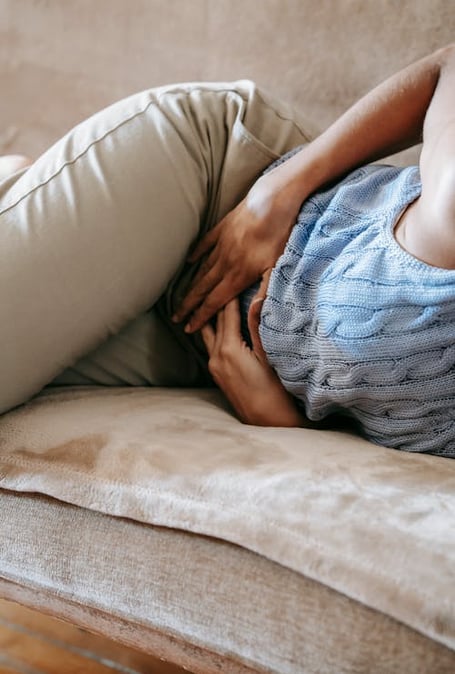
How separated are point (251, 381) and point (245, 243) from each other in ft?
0.52

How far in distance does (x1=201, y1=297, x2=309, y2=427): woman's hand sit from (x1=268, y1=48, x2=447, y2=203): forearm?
0.16 meters

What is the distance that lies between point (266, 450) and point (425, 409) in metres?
0.16

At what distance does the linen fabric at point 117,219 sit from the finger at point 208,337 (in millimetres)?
63

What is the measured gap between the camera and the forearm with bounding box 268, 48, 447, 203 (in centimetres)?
86

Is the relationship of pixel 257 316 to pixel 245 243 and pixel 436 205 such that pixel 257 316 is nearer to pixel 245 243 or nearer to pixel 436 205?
pixel 245 243

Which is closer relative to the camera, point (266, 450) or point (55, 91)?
point (266, 450)

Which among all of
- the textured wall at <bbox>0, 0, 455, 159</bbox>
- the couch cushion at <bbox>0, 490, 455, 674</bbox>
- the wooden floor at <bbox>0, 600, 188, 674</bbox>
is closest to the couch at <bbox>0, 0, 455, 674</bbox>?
the couch cushion at <bbox>0, 490, 455, 674</bbox>

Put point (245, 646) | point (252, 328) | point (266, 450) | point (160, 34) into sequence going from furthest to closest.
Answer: point (160, 34) < point (252, 328) < point (266, 450) < point (245, 646)

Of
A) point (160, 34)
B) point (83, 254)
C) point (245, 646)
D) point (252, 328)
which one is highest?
point (160, 34)

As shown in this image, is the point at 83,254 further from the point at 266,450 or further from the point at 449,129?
the point at 449,129

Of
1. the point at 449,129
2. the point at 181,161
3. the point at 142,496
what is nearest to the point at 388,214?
the point at 449,129

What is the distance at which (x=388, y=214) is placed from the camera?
2.51 ft

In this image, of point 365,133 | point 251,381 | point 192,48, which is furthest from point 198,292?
point 192,48

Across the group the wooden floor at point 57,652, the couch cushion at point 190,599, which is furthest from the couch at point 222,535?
the wooden floor at point 57,652
